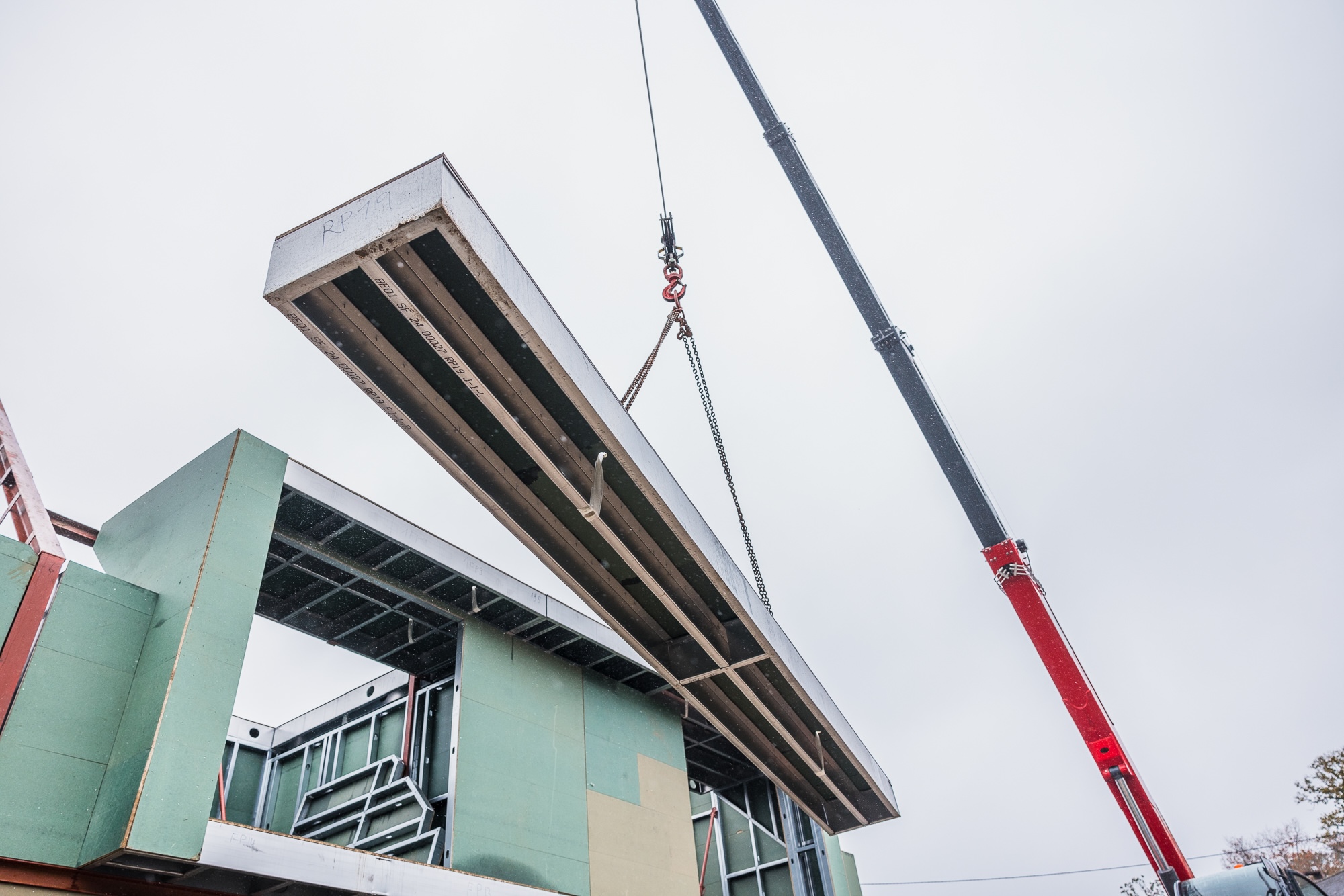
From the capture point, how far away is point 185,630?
8008mm

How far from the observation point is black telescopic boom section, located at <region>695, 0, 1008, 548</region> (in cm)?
1276

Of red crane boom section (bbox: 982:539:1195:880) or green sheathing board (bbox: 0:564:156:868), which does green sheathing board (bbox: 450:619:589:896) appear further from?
red crane boom section (bbox: 982:539:1195:880)

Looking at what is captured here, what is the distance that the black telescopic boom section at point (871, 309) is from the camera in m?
12.8

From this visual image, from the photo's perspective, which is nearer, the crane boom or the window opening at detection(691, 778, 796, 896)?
the crane boom

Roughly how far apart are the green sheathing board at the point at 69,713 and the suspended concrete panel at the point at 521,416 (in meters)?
4.23

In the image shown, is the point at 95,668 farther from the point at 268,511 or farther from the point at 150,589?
the point at 268,511

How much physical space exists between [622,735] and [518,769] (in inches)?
110

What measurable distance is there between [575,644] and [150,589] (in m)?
6.65

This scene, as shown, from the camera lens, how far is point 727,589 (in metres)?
8.38

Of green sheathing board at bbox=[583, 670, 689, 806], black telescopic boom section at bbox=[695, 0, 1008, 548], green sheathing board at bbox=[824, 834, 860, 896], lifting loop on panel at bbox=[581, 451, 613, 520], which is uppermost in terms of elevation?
black telescopic boom section at bbox=[695, 0, 1008, 548]

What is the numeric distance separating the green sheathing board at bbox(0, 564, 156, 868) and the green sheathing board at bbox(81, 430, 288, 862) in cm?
11

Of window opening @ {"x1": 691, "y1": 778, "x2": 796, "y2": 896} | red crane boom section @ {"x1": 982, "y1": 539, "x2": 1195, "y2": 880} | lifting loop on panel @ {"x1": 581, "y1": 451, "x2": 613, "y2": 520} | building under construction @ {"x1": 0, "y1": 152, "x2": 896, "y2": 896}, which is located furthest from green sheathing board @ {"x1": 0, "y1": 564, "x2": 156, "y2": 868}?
window opening @ {"x1": 691, "y1": 778, "x2": 796, "y2": 896}

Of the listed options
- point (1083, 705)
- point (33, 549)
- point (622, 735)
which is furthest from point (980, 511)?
point (33, 549)

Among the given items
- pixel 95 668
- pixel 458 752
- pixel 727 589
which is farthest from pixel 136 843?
pixel 727 589
